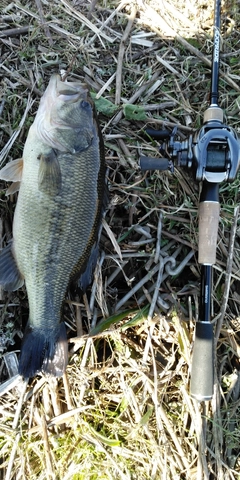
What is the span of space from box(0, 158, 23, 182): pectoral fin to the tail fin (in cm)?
92

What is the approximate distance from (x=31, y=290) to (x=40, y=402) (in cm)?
86

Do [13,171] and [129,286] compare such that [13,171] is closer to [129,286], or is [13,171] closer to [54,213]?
[54,213]

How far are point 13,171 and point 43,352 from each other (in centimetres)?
112

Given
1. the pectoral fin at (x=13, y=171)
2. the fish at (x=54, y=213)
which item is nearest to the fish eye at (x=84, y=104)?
the fish at (x=54, y=213)

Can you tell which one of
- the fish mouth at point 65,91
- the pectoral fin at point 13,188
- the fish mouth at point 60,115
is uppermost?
the fish mouth at point 65,91

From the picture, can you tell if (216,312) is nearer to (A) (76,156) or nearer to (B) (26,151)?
(A) (76,156)

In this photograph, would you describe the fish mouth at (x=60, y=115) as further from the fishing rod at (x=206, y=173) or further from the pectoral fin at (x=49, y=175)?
the fishing rod at (x=206, y=173)

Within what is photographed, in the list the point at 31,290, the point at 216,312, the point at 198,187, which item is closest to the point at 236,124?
the point at 198,187

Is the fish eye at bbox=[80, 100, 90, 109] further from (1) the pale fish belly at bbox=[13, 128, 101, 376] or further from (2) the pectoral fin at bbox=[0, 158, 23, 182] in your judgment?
(2) the pectoral fin at bbox=[0, 158, 23, 182]

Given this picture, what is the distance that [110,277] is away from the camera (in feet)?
9.23

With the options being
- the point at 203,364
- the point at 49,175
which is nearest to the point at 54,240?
the point at 49,175

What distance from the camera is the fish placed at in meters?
2.33

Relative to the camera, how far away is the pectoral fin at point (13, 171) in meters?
2.46

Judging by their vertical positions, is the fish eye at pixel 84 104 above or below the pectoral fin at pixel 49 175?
above
